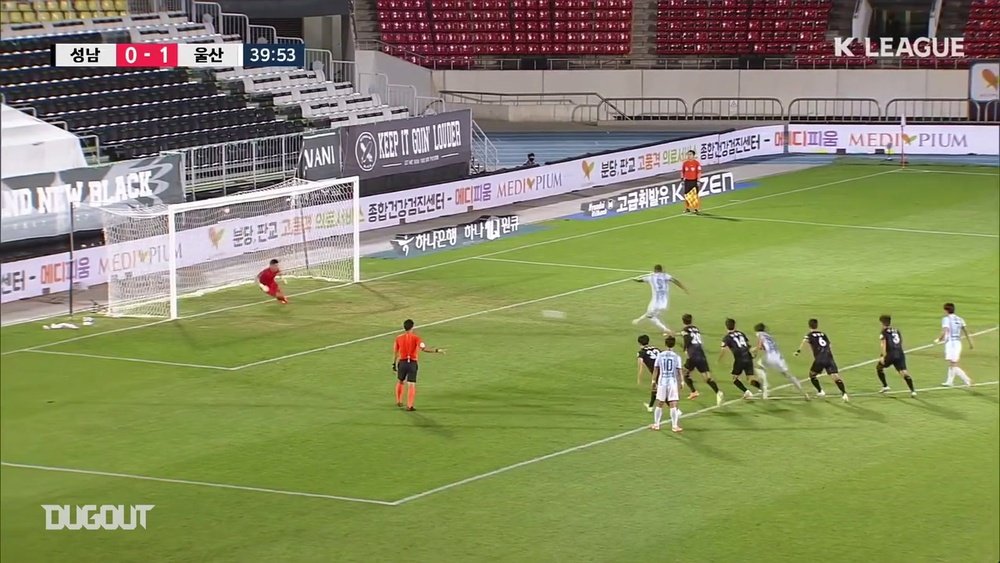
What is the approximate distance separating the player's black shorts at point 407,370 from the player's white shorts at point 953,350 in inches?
292

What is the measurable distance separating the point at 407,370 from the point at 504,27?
119ft

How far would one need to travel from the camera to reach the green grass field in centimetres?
1209

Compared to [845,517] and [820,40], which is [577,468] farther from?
[820,40]

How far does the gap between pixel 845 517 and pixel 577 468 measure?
3.48 m

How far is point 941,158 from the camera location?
43938mm

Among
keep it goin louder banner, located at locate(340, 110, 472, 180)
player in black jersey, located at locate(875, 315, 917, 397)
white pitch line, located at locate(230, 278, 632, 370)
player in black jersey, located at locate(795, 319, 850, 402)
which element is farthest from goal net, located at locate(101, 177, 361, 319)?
player in black jersey, located at locate(875, 315, 917, 397)

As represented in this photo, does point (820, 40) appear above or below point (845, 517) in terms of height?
above

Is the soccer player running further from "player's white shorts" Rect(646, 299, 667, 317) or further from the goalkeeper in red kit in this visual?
the goalkeeper in red kit

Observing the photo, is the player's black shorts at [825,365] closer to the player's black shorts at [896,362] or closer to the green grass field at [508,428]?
the green grass field at [508,428]

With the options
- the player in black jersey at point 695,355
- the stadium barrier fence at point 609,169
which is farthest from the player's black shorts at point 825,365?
the stadium barrier fence at point 609,169

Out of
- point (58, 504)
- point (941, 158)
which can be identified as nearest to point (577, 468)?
point (58, 504)

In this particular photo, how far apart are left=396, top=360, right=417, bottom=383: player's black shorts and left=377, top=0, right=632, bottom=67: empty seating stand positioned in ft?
114

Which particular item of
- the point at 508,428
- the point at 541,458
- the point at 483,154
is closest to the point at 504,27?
the point at 483,154

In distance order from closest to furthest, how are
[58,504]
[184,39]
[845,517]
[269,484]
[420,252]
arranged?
[58,504] < [845,517] < [269,484] < [420,252] < [184,39]
